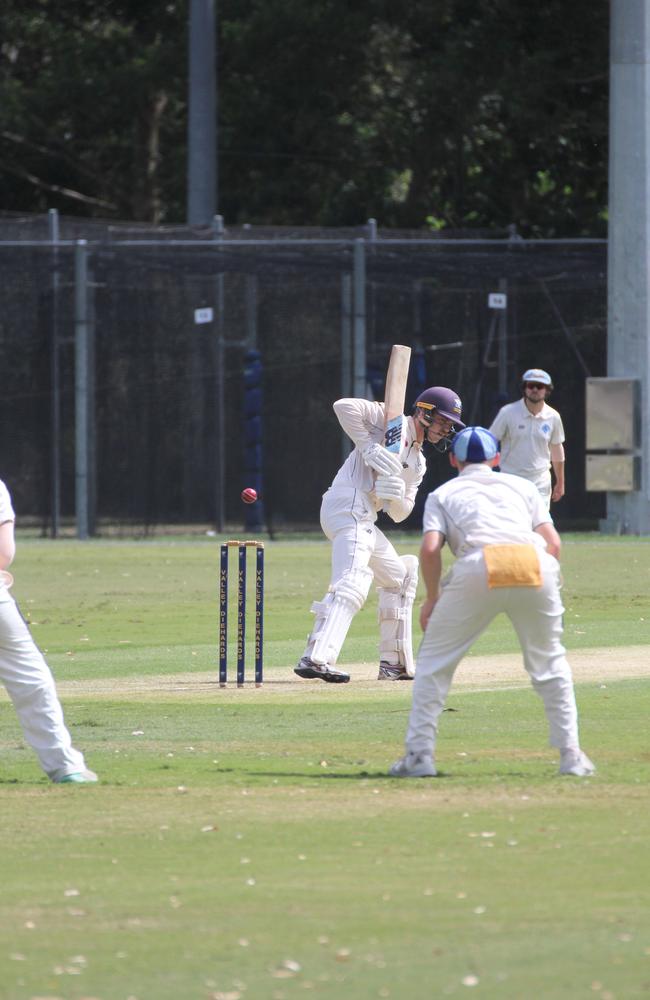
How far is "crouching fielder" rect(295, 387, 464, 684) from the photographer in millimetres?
12586

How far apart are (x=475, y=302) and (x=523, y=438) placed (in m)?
8.83

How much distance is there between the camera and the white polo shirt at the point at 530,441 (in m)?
17.7

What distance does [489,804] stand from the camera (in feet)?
27.8

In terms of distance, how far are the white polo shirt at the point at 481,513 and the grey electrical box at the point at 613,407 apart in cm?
1659

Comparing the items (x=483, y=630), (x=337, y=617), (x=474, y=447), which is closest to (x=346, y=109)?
(x=337, y=617)

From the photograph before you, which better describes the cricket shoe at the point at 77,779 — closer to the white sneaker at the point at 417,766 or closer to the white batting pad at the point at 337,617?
the white sneaker at the point at 417,766

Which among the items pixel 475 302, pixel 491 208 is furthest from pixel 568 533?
pixel 491 208

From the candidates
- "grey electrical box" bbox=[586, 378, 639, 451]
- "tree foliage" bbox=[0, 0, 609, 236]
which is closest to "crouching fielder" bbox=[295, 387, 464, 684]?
"grey electrical box" bbox=[586, 378, 639, 451]

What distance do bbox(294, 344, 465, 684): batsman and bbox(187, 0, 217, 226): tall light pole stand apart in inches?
715

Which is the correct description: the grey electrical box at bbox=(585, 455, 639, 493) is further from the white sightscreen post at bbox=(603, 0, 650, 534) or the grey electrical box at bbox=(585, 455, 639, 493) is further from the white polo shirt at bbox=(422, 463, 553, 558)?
the white polo shirt at bbox=(422, 463, 553, 558)

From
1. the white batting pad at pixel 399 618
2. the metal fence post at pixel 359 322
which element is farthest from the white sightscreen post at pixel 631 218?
the white batting pad at pixel 399 618

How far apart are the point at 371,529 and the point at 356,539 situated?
194 mm

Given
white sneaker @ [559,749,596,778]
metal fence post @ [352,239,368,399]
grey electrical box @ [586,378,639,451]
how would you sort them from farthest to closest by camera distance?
metal fence post @ [352,239,368,399] → grey electrical box @ [586,378,639,451] → white sneaker @ [559,749,596,778]

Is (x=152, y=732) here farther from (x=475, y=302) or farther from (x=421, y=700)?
(x=475, y=302)
